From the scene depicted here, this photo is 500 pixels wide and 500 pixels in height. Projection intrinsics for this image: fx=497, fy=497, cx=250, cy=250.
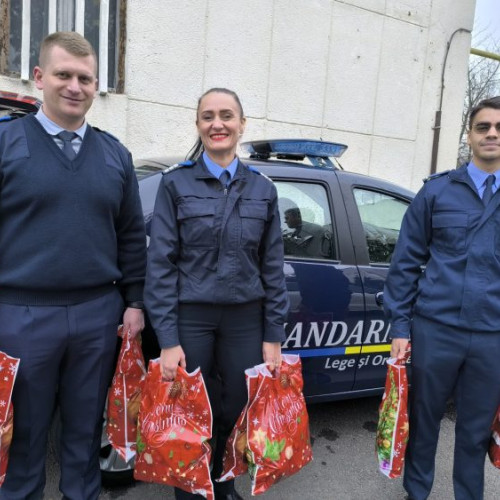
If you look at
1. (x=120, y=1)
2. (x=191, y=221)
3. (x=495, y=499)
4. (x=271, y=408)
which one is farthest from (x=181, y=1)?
(x=495, y=499)

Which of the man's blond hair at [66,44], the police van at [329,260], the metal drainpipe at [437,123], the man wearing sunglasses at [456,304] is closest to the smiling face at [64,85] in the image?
the man's blond hair at [66,44]

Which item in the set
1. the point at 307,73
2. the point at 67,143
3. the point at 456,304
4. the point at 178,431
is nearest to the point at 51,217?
the point at 67,143

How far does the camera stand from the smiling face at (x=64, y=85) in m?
1.75

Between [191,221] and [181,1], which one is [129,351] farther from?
[181,1]

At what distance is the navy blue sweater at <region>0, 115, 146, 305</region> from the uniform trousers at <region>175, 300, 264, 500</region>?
388 millimetres

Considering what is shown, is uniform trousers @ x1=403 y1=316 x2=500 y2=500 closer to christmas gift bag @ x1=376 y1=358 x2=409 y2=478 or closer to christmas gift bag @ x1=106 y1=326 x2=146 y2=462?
christmas gift bag @ x1=376 y1=358 x2=409 y2=478

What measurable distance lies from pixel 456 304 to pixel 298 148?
1300 mm

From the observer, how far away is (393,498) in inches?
98.6

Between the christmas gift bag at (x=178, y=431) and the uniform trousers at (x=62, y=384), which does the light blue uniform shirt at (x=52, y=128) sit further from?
the christmas gift bag at (x=178, y=431)

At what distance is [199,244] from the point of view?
1875 millimetres

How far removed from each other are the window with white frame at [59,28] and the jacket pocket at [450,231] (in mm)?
4562

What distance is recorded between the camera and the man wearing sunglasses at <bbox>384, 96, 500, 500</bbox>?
2.03m

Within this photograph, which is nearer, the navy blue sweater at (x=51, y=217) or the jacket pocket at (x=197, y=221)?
the navy blue sweater at (x=51, y=217)

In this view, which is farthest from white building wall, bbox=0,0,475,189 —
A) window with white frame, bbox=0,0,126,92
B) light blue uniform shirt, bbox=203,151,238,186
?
light blue uniform shirt, bbox=203,151,238,186
